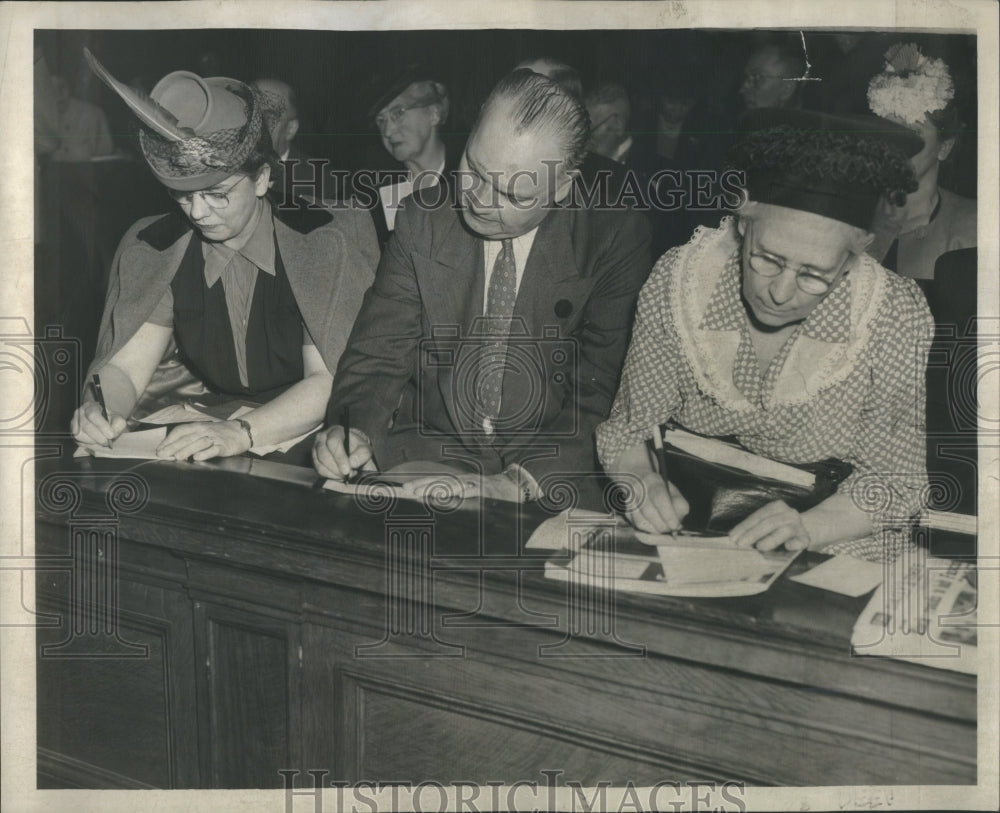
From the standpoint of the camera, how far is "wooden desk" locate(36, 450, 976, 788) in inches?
112

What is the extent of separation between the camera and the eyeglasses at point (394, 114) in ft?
9.95

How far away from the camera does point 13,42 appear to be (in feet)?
10.3

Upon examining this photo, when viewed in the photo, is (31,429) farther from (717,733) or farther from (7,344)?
(717,733)

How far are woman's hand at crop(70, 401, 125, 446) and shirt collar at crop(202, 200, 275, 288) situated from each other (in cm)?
47

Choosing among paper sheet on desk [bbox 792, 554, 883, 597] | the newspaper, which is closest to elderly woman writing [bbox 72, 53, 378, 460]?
paper sheet on desk [bbox 792, 554, 883, 597]

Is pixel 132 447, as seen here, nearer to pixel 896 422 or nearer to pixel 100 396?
pixel 100 396

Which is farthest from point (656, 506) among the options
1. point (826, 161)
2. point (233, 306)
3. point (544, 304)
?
point (233, 306)

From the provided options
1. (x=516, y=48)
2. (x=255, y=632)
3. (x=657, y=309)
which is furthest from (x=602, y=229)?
(x=255, y=632)

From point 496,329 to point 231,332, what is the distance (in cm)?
77

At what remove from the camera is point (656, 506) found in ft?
9.82

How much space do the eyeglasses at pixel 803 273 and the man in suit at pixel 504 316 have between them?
31 cm

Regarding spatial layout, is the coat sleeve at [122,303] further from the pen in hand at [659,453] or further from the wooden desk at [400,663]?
the pen in hand at [659,453]

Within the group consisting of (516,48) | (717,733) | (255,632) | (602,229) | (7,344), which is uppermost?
(516,48)

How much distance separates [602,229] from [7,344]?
1716 millimetres
